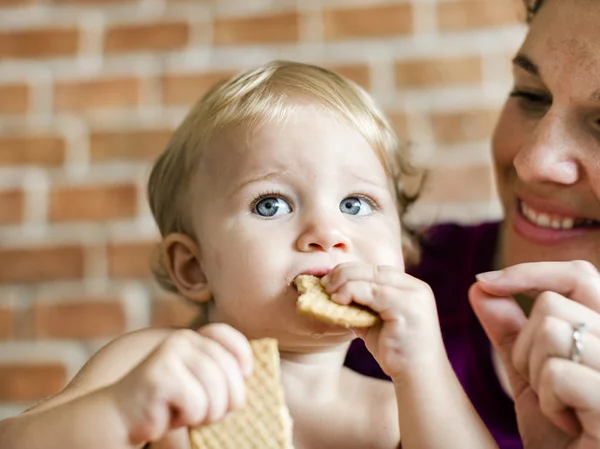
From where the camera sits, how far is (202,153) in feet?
3.59

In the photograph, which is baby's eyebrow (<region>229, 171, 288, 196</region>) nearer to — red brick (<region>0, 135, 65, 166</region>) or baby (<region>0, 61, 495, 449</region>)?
baby (<region>0, 61, 495, 449</region>)

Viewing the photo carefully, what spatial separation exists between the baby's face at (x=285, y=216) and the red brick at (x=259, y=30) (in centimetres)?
87

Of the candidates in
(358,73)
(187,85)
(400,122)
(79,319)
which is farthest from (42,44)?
(400,122)

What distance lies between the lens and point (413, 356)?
90 centimetres

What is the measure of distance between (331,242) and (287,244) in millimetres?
58

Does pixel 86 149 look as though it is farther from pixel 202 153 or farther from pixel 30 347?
pixel 202 153

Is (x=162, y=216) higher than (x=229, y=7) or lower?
lower

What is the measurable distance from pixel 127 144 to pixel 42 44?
1.14 feet

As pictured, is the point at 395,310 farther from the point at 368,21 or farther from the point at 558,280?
the point at 368,21

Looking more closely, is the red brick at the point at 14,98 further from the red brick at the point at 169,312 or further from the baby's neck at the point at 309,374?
the baby's neck at the point at 309,374

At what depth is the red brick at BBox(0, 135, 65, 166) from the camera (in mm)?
1847

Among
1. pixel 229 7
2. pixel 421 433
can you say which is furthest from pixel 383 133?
pixel 229 7

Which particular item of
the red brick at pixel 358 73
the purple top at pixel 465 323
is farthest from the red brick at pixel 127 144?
the purple top at pixel 465 323

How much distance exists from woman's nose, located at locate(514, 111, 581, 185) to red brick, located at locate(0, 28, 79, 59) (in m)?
1.26
